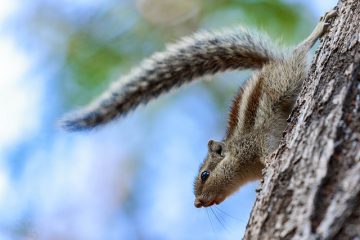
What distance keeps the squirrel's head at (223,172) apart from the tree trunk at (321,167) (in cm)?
165

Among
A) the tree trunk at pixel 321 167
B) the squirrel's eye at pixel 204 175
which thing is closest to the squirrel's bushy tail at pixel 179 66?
the squirrel's eye at pixel 204 175

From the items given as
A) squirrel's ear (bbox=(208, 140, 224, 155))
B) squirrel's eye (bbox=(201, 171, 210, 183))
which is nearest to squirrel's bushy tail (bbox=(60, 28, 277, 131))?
squirrel's ear (bbox=(208, 140, 224, 155))

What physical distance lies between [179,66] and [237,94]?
1.43 ft

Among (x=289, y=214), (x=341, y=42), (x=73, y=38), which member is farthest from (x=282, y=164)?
(x=73, y=38)

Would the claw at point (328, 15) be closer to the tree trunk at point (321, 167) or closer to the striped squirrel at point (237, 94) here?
the striped squirrel at point (237, 94)

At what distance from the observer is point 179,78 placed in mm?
4301

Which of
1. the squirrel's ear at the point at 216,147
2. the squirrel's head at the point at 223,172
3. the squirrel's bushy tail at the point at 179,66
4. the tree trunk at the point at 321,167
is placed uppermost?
the squirrel's bushy tail at the point at 179,66

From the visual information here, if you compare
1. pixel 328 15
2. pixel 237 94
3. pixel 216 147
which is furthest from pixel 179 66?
pixel 328 15

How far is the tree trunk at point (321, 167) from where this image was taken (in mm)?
1933

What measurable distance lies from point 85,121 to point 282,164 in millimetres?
2000

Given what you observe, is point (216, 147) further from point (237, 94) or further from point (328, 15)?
point (328, 15)

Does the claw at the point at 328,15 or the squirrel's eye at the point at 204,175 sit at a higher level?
the squirrel's eye at the point at 204,175

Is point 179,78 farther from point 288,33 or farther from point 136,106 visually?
point 288,33

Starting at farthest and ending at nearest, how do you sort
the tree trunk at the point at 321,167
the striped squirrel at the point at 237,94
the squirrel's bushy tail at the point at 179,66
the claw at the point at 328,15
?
the squirrel's bushy tail at the point at 179,66
the striped squirrel at the point at 237,94
the claw at the point at 328,15
the tree trunk at the point at 321,167
